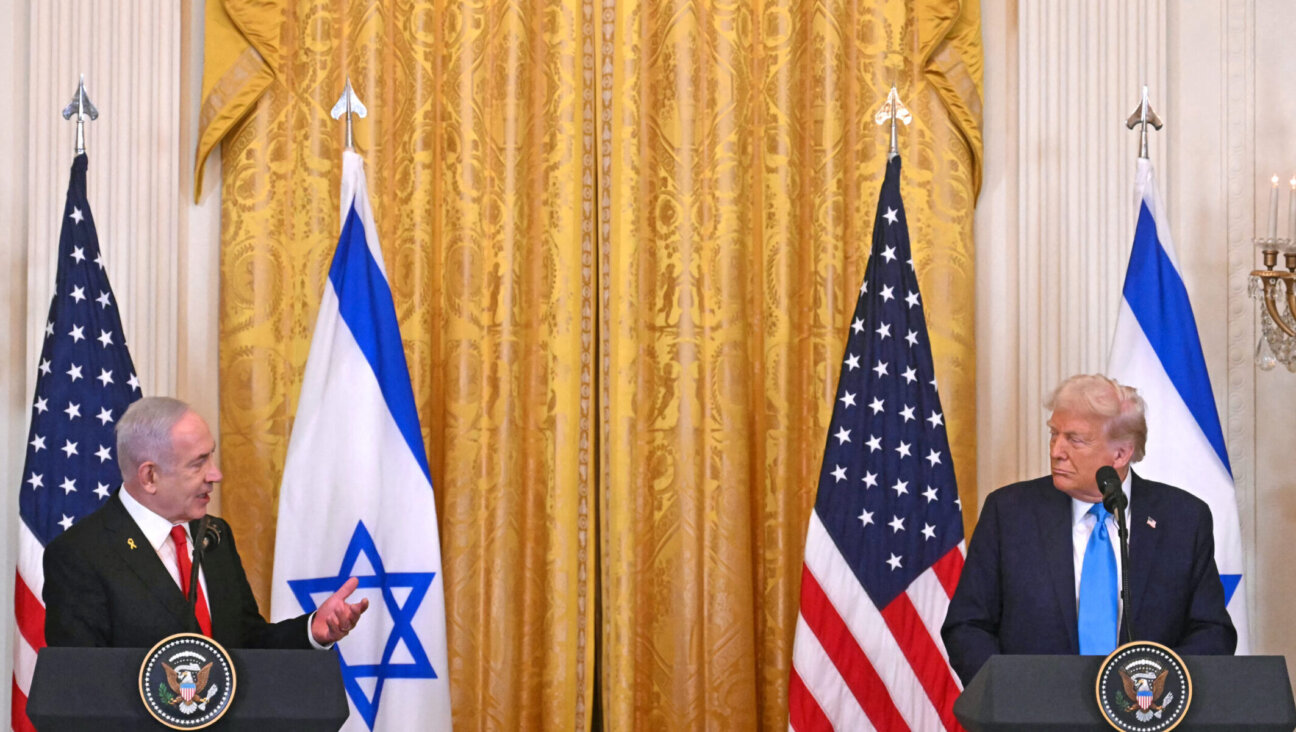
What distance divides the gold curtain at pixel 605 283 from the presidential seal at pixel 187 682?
2267 millimetres

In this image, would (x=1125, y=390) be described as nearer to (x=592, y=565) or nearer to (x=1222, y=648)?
(x=1222, y=648)

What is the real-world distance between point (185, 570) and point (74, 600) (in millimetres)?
250

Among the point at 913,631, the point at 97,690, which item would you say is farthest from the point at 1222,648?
the point at 97,690

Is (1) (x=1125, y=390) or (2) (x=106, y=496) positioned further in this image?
(2) (x=106, y=496)

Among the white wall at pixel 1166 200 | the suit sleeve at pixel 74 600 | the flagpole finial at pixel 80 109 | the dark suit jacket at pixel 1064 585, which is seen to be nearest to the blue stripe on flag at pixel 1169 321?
the white wall at pixel 1166 200

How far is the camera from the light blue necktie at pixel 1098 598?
3443mm

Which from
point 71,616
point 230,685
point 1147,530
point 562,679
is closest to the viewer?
point 230,685

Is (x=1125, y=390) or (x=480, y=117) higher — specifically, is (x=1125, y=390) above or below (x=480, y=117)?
below

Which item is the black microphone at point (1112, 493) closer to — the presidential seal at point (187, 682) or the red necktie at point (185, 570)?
the presidential seal at point (187, 682)

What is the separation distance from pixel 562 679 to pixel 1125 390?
226cm

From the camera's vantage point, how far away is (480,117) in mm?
5094

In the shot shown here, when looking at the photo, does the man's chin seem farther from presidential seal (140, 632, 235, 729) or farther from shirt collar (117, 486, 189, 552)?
shirt collar (117, 486, 189, 552)

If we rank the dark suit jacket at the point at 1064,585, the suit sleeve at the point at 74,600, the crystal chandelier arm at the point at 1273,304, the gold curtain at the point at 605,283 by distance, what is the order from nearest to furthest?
the suit sleeve at the point at 74,600 < the dark suit jacket at the point at 1064,585 < the crystal chandelier arm at the point at 1273,304 < the gold curtain at the point at 605,283

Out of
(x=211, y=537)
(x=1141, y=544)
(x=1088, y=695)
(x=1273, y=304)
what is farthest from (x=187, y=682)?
(x=1273, y=304)
